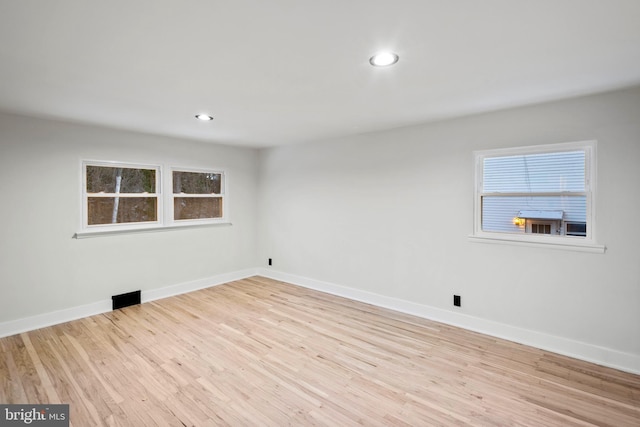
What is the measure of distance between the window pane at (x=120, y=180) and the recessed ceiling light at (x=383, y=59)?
146 inches

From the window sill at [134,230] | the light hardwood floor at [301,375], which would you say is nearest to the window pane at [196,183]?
the window sill at [134,230]

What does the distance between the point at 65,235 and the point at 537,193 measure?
522 centimetres

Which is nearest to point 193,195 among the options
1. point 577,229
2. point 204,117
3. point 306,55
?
point 204,117

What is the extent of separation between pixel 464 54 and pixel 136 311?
448 centimetres

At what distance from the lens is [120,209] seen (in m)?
4.25

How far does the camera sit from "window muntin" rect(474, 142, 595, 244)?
287cm

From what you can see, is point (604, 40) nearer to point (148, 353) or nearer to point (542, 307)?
point (542, 307)

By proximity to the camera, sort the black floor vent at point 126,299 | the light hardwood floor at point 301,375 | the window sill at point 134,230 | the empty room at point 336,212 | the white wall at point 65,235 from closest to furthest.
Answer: the empty room at point 336,212 < the light hardwood floor at point 301,375 < the white wall at point 65,235 < the window sill at point 134,230 < the black floor vent at point 126,299

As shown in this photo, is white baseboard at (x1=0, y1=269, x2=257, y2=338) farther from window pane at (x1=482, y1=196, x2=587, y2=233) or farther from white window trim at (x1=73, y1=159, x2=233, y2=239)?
window pane at (x1=482, y1=196, x2=587, y2=233)

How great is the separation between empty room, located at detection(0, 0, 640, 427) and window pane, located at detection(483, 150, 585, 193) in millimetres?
18

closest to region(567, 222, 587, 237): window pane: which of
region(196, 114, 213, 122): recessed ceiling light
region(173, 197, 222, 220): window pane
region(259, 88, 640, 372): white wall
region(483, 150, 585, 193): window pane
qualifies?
region(259, 88, 640, 372): white wall

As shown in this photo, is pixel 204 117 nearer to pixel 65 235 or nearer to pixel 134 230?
pixel 134 230

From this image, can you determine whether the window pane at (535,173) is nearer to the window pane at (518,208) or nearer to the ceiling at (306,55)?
the window pane at (518,208)

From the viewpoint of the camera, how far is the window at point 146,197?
4.00 meters
